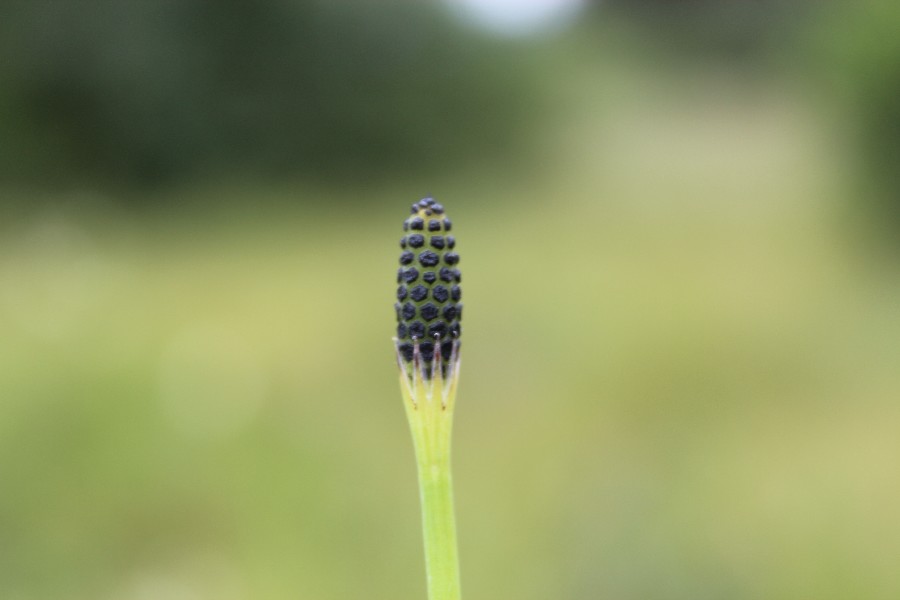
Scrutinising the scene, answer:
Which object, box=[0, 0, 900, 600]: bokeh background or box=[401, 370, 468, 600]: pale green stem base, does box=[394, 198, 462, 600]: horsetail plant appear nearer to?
box=[401, 370, 468, 600]: pale green stem base

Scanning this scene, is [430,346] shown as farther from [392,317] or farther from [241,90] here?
[241,90]

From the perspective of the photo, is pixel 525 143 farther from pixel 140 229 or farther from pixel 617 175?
pixel 140 229

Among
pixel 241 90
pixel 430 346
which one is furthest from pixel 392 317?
pixel 241 90

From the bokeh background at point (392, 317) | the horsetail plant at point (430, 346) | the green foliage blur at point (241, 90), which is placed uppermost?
the green foliage blur at point (241, 90)

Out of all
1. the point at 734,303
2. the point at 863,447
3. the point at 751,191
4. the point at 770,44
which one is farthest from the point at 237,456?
the point at 770,44

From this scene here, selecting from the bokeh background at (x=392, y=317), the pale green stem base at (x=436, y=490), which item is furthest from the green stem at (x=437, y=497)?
the bokeh background at (x=392, y=317)

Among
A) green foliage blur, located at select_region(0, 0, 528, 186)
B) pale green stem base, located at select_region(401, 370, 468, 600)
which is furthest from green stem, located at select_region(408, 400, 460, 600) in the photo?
green foliage blur, located at select_region(0, 0, 528, 186)

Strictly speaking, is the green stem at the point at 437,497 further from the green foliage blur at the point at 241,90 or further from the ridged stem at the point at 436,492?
the green foliage blur at the point at 241,90
